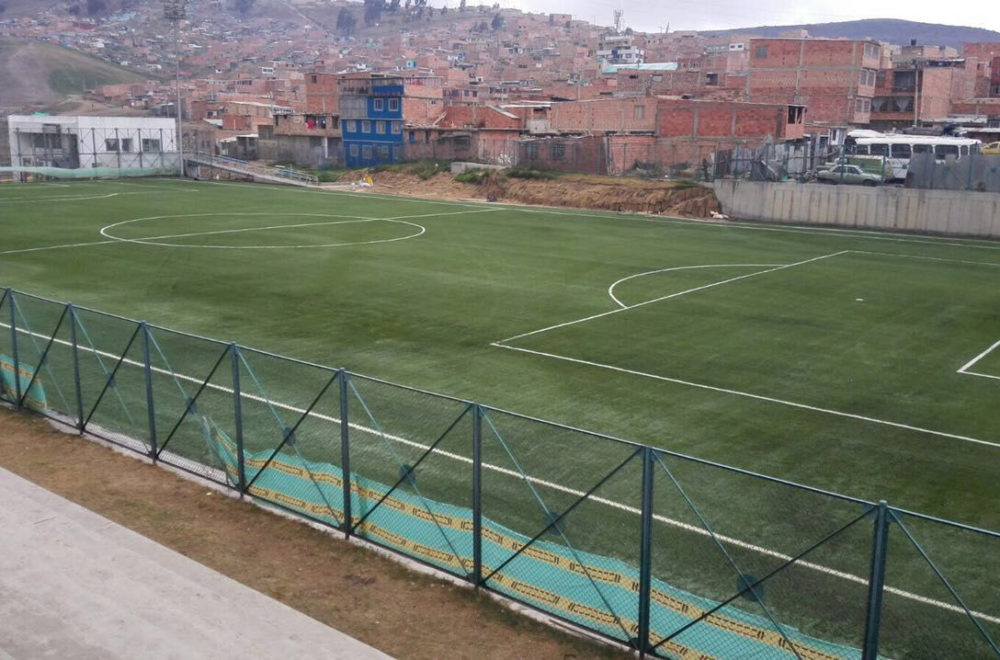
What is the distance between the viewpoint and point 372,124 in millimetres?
99938

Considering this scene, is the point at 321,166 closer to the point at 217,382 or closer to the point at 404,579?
the point at 217,382

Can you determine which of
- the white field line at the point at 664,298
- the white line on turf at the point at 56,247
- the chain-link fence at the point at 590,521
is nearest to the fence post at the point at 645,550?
the chain-link fence at the point at 590,521

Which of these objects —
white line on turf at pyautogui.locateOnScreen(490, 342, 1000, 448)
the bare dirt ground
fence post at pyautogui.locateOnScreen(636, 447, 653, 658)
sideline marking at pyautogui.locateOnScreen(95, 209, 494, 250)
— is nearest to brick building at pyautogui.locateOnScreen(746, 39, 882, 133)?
sideline marking at pyautogui.locateOnScreen(95, 209, 494, 250)

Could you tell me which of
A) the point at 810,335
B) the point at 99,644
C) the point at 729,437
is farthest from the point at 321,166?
the point at 99,644

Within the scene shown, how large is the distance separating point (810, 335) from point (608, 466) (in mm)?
12491

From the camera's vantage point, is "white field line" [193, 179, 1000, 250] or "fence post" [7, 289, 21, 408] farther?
"white field line" [193, 179, 1000, 250]

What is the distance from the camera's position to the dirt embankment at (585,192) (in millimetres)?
58000

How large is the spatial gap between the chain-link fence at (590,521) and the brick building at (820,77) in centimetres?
8334

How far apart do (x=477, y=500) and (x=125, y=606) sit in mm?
4226

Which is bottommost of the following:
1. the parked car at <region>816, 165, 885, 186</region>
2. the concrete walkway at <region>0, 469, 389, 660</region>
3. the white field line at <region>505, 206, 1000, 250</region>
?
the concrete walkway at <region>0, 469, 389, 660</region>

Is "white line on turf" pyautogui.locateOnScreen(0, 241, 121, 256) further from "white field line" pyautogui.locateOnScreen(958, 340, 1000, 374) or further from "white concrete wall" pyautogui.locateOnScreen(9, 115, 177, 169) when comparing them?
"white concrete wall" pyautogui.locateOnScreen(9, 115, 177, 169)

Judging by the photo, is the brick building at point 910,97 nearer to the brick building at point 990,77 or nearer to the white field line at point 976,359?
the brick building at point 990,77

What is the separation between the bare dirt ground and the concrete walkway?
41 centimetres

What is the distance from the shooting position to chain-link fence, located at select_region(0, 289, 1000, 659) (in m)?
10.3
